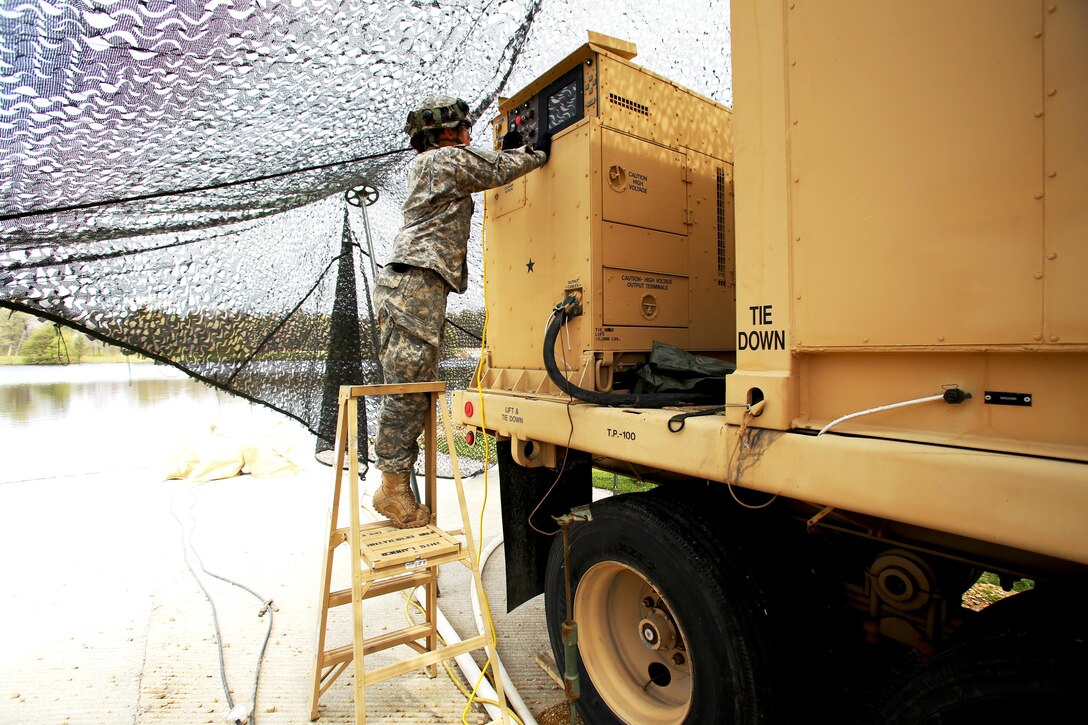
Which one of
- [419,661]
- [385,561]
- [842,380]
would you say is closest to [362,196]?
[385,561]

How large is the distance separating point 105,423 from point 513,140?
11.9 metres

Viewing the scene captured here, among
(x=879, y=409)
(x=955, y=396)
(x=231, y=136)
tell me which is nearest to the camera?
(x=955, y=396)

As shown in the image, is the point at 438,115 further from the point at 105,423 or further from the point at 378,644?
the point at 105,423

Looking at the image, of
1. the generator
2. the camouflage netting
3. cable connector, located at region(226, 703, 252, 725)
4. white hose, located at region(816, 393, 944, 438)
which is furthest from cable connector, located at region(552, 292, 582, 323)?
cable connector, located at region(226, 703, 252, 725)

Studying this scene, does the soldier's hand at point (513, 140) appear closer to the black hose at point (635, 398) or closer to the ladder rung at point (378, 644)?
the black hose at point (635, 398)

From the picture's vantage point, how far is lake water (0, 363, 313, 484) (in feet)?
27.3

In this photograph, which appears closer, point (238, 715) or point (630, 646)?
point (630, 646)

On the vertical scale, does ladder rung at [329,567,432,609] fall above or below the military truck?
below

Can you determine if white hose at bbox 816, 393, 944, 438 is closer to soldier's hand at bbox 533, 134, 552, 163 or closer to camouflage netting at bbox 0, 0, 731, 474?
soldier's hand at bbox 533, 134, 552, 163

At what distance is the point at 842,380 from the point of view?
Answer: 1573 millimetres

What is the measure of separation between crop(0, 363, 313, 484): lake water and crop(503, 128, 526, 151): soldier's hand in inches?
181

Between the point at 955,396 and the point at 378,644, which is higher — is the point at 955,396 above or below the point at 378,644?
above

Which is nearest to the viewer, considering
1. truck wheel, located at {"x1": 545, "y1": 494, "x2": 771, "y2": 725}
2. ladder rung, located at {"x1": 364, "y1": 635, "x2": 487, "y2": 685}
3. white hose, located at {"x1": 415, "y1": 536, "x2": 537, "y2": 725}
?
truck wheel, located at {"x1": 545, "y1": 494, "x2": 771, "y2": 725}

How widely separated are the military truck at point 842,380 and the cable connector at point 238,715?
156 cm
